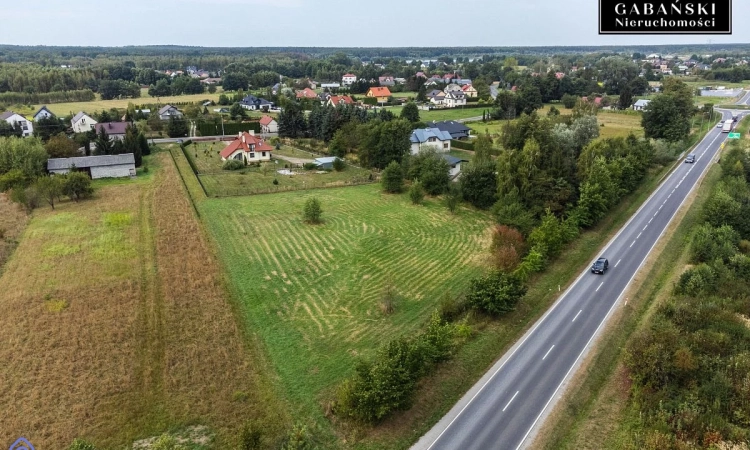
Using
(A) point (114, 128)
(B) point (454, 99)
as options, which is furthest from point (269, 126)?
(B) point (454, 99)

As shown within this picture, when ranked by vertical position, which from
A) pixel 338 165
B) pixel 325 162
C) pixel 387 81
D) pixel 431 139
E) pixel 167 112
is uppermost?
pixel 387 81

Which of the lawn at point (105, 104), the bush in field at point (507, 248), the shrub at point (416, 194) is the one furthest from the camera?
the lawn at point (105, 104)

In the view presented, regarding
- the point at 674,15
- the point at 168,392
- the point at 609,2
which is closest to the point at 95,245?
the point at 168,392

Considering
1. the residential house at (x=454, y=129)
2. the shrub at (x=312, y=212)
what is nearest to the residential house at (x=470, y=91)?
the residential house at (x=454, y=129)

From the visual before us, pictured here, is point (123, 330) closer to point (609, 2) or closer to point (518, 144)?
point (609, 2)

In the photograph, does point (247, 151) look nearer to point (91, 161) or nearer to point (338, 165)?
point (338, 165)

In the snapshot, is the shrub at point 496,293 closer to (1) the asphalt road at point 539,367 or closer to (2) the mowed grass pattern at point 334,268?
(1) the asphalt road at point 539,367
